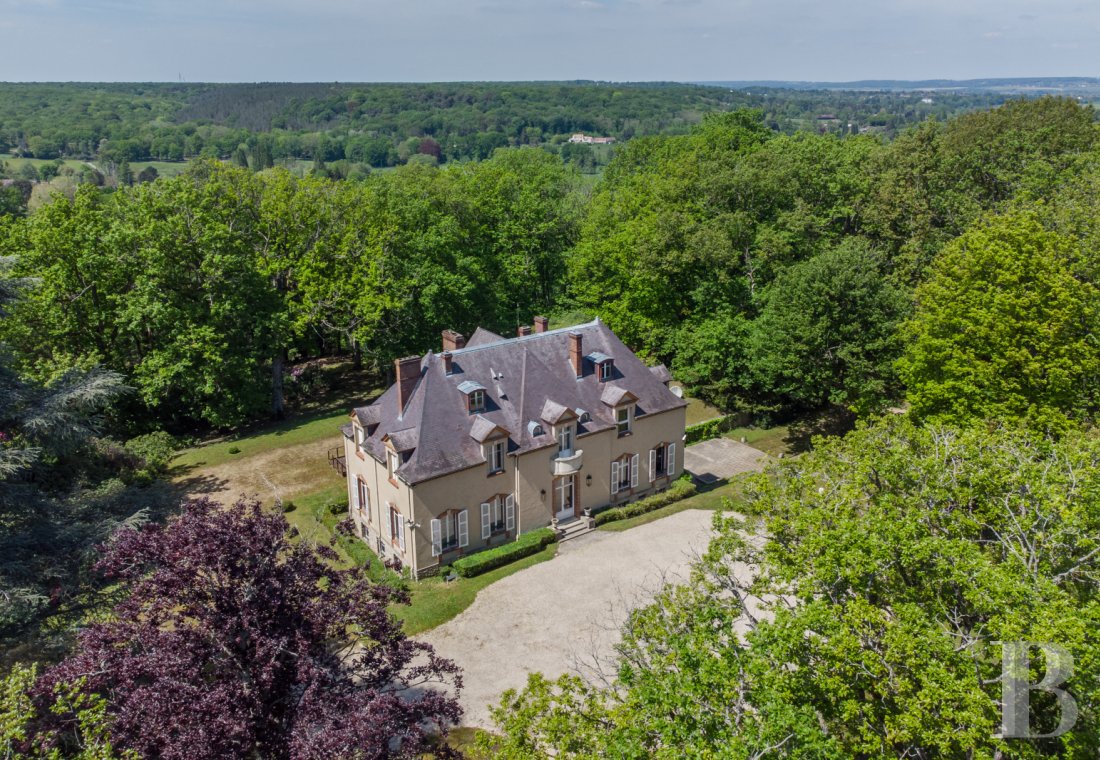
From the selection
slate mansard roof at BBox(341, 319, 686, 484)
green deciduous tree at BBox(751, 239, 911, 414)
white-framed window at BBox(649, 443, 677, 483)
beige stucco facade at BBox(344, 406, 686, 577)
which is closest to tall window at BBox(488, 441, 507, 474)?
beige stucco facade at BBox(344, 406, 686, 577)

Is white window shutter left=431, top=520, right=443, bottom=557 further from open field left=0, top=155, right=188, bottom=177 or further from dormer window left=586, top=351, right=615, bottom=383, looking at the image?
open field left=0, top=155, right=188, bottom=177

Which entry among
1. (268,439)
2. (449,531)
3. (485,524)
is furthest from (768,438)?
(268,439)

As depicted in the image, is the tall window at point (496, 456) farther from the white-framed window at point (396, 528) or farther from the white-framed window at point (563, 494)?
the white-framed window at point (396, 528)

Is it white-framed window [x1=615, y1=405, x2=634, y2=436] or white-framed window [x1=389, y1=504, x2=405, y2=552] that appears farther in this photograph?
white-framed window [x1=615, y1=405, x2=634, y2=436]

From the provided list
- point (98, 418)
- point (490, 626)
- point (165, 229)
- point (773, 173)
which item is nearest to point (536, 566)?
point (490, 626)

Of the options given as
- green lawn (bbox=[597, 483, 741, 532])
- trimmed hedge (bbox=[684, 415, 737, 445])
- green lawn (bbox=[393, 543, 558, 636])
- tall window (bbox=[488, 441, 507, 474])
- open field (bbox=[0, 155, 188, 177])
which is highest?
open field (bbox=[0, 155, 188, 177])

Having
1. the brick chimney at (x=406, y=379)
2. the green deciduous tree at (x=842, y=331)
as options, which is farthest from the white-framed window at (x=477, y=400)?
the green deciduous tree at (x=842, y=331)
